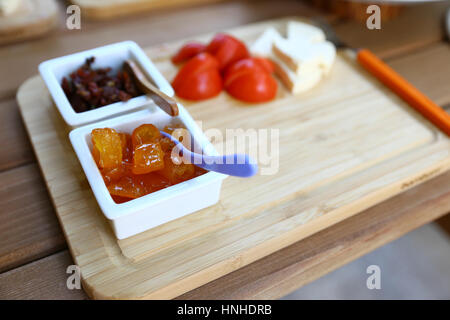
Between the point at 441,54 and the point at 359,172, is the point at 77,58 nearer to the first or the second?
the point at 359,172

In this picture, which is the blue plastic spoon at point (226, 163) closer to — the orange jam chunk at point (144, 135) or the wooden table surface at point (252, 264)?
the orange jam chunk at point (144, 135)

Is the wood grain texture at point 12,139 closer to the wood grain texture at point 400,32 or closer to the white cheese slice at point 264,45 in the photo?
the white cheese slice at point 264,45

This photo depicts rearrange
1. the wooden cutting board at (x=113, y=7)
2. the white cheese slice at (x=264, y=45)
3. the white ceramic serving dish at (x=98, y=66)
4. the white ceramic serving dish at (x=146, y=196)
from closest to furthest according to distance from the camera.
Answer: the white ceramic serving dish at (x=146, y=196) → the white ceramic serving dish at (x=98, y=66) → the white cheese slice at (x=264, y=45) → the wooden cutting board at (x=113, y=7)

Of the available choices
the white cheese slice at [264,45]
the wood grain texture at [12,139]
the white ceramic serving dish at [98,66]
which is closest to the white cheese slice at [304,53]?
the white cheese slice at [264,45]

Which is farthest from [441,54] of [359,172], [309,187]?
[309,187]

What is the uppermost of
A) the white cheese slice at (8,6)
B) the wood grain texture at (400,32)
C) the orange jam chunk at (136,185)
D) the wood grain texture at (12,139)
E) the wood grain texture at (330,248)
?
the white cheese slice at (8,6)

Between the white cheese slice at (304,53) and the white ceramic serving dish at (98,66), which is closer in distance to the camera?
the white ceramic serving dish at (98,66)

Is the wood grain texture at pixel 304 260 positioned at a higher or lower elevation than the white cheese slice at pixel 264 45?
lower

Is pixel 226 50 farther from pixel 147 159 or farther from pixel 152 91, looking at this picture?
pixel 147 159

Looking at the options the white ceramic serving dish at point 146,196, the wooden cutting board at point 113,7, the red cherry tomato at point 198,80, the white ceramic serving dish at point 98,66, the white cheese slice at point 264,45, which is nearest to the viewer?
the white ceramic serving dish at point 146,196
